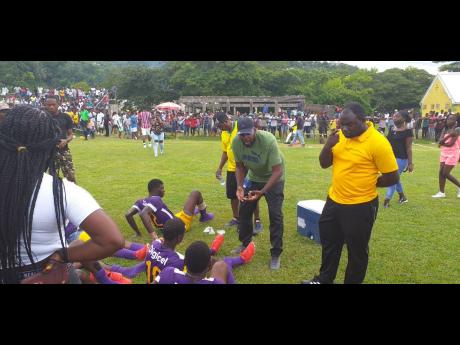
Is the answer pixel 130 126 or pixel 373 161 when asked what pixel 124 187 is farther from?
pixel 130 126

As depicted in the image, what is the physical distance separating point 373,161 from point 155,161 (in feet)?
38.6

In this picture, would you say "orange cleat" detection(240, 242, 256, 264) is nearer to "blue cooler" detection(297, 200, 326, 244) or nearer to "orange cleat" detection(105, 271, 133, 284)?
"blue cooler" detection(297, 200, 326, 244)

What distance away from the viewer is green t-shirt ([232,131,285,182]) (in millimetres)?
5234

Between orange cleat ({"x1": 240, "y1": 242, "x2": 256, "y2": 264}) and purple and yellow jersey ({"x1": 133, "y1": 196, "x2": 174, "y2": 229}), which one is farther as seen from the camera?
purple and yellow jersey ({"x1": 133, "y1": 196, "x2": 174, "y2": 229})

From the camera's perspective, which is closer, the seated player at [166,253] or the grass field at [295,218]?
the seated player at [166,253]

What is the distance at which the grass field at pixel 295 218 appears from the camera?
5.19 m

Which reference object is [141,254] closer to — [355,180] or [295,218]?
[355,180]

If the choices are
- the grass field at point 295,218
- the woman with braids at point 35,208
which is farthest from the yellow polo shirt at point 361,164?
the woman with braids at point 35,208

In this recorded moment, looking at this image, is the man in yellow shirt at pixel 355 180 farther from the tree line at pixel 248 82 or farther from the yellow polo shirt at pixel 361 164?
the tree line at pixel 248 82

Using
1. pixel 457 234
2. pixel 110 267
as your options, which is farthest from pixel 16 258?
pixel 457 234

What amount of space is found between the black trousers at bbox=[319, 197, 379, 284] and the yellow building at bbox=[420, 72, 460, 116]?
132 ft

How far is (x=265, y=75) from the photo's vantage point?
48031mm

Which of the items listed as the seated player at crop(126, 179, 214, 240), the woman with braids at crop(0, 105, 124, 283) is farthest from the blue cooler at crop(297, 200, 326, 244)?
the woman with braids at crop(0, 105, 124, 283)

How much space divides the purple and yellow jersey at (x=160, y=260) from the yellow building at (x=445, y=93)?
41073 millimetres
